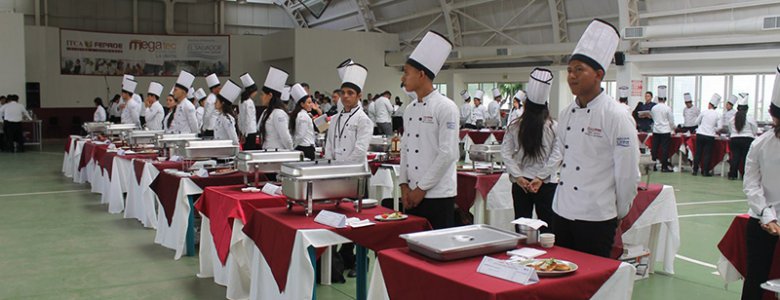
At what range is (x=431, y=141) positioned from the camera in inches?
125

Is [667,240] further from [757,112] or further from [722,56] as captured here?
[757,112]

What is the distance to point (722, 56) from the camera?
11328 mm

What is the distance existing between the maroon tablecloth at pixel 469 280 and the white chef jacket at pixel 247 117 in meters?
4.22

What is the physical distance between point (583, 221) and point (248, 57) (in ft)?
59.1

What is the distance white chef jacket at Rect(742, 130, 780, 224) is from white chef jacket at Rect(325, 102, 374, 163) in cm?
204

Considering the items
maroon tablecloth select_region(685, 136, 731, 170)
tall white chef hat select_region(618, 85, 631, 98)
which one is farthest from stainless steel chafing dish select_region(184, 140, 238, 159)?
tall white chef hat select_region(618, 85, 631, 98)

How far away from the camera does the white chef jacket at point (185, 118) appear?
24.2 ft

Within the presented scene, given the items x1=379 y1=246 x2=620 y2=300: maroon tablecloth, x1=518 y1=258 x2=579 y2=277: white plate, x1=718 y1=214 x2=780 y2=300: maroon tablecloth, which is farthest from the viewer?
x1=718 y1=214 x2=780 y2=300: maroon tablecloth

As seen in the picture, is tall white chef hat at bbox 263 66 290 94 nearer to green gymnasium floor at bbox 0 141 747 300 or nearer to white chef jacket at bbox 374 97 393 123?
green gymnasium floor at bbox 0 141 747 300

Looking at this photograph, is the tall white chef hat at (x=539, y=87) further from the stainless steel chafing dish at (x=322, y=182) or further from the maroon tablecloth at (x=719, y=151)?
the maroon tablecloth at (x=719, y=151)

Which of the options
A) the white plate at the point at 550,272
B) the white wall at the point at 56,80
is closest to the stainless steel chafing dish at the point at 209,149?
the white plate at the point at 550,272

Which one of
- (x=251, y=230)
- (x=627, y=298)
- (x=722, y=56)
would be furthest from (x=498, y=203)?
(x=722, y=56)

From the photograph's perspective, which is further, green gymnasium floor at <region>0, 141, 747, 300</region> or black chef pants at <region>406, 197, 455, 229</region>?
green gymnasium floor at <region>0, 141, 747, 300</region>

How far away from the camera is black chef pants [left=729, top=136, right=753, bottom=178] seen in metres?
9.12
